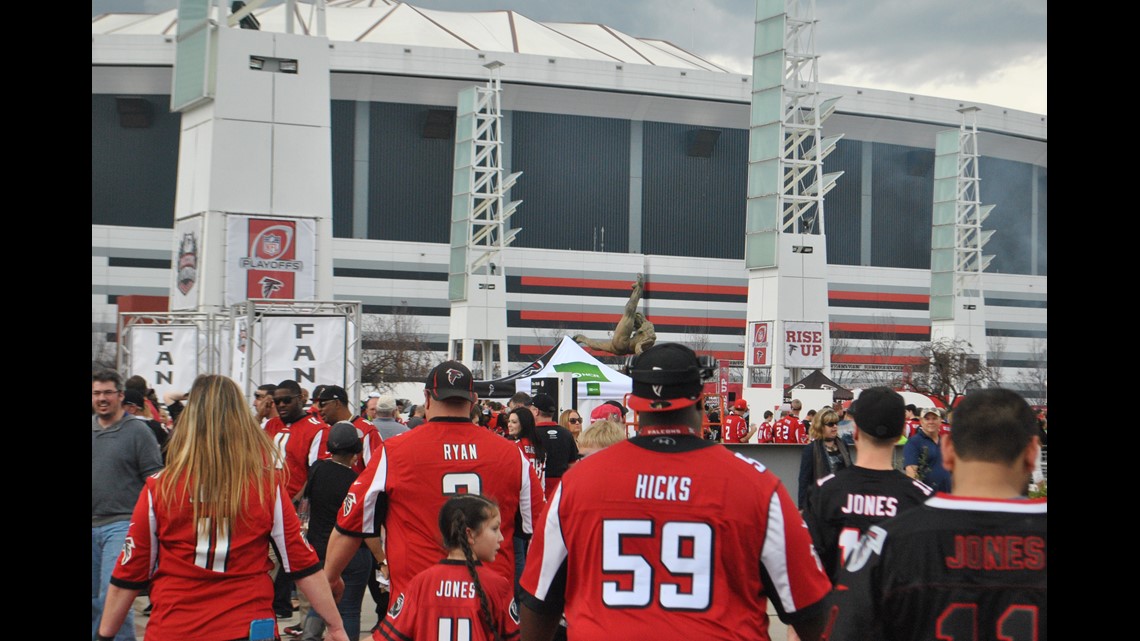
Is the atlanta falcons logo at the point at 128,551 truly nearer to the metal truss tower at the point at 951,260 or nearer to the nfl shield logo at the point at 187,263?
the nfl shield logo at the point at 187,263

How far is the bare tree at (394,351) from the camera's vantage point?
→ 63.6m

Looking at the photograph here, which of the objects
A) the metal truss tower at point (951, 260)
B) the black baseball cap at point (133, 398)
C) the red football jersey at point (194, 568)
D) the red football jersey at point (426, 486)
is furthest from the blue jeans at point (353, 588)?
the metal truss tower at point (951, 260)

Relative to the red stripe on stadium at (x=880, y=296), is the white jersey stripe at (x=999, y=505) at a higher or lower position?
lower

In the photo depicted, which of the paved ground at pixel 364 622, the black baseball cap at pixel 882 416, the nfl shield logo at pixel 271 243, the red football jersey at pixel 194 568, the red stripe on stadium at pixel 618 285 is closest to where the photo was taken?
the red football jersey at pixel 194 568

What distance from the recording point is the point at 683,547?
3607 millimetres

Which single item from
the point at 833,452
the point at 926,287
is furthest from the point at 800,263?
the point at 926,287

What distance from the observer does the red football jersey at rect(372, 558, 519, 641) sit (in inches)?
197

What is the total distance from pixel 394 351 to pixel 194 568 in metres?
65.0

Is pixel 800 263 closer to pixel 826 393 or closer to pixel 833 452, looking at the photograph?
pixel 826 393

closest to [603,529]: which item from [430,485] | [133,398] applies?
[430,485]

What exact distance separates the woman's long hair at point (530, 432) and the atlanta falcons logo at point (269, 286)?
27.5 feet

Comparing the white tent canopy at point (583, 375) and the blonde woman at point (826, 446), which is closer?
the blonde woman at point (826, 446)

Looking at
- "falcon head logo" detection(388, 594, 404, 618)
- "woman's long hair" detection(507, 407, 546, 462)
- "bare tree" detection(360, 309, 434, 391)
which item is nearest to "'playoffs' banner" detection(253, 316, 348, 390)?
"woman's long hair" detection(507, 407, 546, 462)

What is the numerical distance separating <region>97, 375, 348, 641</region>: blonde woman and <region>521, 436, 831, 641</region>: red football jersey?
5.02 ft
